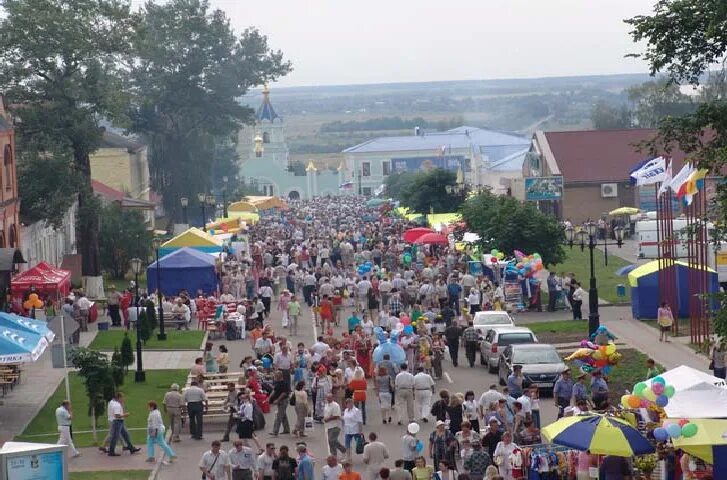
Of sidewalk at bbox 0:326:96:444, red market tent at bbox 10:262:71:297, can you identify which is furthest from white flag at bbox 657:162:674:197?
red market tent at bbox 10:262:71:297

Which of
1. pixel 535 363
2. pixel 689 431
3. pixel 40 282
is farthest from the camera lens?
pixel 40 282

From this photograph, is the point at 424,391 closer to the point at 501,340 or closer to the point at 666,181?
the point at 501,340

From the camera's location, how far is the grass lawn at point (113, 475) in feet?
79.6

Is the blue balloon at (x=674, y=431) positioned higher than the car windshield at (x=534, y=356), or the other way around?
the blue balloon at (x=674, y=431)

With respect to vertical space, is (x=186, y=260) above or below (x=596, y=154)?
below

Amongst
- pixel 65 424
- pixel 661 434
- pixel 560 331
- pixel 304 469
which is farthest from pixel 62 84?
pixel 661 434

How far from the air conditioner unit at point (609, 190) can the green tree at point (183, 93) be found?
23078mm

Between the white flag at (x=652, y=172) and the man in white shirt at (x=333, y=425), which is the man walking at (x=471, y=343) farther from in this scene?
the man in white shirt at (x=333, y=425)

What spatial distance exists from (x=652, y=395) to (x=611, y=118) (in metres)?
125

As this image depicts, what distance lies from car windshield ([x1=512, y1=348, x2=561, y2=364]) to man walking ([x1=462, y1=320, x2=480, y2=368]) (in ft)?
15.3

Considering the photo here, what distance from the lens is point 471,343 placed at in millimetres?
35781

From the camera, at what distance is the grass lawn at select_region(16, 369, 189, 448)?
2783 centimetres

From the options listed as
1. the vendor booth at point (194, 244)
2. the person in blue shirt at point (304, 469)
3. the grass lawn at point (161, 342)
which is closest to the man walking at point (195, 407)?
the person in blue shirt at point (304, 469)

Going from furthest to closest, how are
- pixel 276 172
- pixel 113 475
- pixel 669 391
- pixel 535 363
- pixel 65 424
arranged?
1. pixel 276 172
2. pixel 535 363
3. pixel 65 424
4. pixel 113 475
5. pixel 669 391
